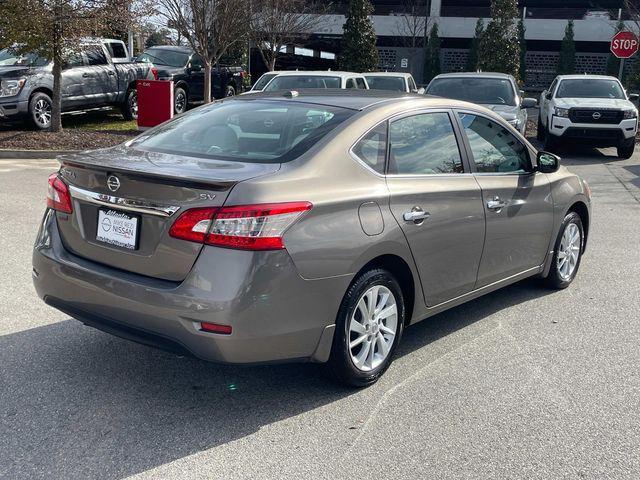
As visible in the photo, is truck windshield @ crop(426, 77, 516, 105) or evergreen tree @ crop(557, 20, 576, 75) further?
evergreen tree @ crop(557, 20, 576, 75)

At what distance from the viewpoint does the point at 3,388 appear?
3.85 metres

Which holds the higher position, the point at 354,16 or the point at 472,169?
the point at 354,16

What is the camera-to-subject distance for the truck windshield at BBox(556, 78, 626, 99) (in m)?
16.1

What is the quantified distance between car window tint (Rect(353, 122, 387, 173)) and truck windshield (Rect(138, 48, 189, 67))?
53.4ft

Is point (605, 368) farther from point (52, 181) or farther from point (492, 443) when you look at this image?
point (52, 181)

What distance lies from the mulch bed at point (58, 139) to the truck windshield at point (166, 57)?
4.74 metres

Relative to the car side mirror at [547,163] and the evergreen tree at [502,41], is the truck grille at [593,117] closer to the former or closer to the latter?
the car side mirror at [547,163]

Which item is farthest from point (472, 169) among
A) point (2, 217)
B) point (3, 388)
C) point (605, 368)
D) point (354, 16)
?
point (354, 16)

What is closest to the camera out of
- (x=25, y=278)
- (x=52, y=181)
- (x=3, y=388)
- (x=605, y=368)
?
(x=3, y=388)

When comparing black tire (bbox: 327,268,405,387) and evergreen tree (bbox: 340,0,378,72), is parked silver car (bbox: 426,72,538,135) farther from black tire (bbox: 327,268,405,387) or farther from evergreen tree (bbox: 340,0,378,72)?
evergreen tree (bbox: 340,0,378,72)

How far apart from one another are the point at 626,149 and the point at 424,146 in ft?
41.4

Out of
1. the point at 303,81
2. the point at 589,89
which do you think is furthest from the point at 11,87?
the point at 589,89

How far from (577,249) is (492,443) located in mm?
3229

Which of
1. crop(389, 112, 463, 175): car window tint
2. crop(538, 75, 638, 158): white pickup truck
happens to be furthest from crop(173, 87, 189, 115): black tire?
crop(389, 112, 463, 175): car window tint
